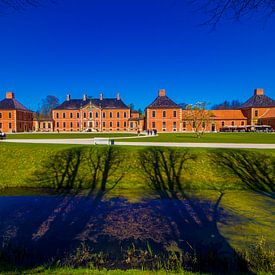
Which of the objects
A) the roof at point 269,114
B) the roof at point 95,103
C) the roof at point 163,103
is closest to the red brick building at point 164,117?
the roof at point 163,103

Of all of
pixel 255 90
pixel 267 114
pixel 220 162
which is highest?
pixel 255 90

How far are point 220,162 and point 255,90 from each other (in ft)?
180

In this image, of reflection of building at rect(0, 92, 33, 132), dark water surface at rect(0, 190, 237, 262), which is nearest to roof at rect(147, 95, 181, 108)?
reflection of building at rect(0, 92, 33, 132)

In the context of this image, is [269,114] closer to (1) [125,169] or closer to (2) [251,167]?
(2) [251,167]

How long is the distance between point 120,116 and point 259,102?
32843 millimetres

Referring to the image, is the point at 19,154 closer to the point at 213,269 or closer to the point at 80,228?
the point at 80,228

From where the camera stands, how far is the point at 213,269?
12.9ft

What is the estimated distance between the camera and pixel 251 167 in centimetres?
1112

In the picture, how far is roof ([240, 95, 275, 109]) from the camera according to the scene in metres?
53.7

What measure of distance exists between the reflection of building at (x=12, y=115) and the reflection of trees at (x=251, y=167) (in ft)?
182

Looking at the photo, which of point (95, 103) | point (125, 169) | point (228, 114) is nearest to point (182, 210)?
point (125, 169)

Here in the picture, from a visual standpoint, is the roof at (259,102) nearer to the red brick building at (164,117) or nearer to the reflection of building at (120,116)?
the reflection of building at (120,116)

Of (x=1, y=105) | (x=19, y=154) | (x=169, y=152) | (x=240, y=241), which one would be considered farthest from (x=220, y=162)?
(x=1, y=105)

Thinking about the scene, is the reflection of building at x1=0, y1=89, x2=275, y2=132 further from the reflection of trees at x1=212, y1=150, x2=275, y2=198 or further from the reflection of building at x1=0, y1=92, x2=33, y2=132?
the reflection of trees at x1=212, y1=150, x2=275, y2=198
